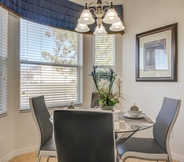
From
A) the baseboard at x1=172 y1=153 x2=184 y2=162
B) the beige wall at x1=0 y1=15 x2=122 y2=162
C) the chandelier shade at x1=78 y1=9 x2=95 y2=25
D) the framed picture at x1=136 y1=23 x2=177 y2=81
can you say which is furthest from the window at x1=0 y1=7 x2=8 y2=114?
the baseboard at x1=172 y1=153 x2=184 y2=162

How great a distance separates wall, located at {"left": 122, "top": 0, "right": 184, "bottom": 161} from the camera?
2.39 m

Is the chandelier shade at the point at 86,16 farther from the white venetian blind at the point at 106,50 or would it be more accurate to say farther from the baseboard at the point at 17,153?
the baseboard at the point at 17,153

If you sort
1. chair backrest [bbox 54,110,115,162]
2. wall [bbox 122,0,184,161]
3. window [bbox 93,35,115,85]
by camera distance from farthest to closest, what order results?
window [bbox 93,35,115,85] → wall [bbox 122,0,184,161] → chair backrest [bbox 54,110,115,162]

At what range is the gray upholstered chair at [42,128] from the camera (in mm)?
1688

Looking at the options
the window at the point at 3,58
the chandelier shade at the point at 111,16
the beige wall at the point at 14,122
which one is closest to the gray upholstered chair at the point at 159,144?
the chandelier shade at the point at 111,16

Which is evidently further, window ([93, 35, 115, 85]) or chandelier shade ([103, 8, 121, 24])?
window ([93, 35, 115, 85])

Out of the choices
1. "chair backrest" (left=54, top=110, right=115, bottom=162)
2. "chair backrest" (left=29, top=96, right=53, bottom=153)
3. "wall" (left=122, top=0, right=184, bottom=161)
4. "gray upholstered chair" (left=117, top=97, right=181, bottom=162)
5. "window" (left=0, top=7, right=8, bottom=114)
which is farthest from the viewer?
"wall" (left=122, top=0, right=184, bottom=161)

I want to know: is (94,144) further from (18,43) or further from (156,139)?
(18,43)

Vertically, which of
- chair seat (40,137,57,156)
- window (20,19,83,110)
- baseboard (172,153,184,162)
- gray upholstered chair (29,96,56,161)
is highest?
window (20,19,83,110)

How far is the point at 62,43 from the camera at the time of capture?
3021mm

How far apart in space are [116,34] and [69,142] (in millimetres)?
2582

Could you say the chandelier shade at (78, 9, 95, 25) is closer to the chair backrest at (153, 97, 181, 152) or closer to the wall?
→ the chair backrest at (153, 97, 181, 152)

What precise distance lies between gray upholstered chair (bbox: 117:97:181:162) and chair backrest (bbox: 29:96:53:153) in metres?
0.83

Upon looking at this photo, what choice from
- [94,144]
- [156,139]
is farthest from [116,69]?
[94,144]
